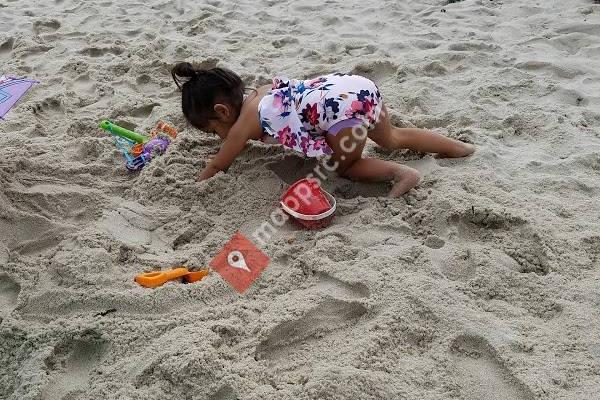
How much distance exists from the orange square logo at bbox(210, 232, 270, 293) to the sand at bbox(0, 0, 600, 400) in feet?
0.13

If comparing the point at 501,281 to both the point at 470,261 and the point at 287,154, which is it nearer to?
the point at 470,261

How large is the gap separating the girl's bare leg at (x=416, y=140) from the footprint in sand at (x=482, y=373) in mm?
1099

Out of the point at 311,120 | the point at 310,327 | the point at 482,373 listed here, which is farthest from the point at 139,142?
the point at 482,373

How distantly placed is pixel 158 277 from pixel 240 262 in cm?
30

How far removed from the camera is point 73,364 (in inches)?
→ 67.0

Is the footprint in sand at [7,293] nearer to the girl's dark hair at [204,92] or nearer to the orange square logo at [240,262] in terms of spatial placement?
the orange square logo at [240,262]

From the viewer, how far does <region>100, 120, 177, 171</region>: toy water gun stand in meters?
2.65

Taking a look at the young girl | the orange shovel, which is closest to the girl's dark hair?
the young girl

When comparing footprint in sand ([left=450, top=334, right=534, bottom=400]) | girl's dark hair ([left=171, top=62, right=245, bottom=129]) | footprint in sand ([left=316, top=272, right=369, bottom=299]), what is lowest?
footprint in sand ([left=316, top=272, right=369, bottom=299])

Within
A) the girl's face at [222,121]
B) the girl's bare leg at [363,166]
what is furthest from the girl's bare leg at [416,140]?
the girl's face at [222,121]

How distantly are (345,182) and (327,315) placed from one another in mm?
857

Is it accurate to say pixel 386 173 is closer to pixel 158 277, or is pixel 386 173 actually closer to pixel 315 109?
pixel 315 109

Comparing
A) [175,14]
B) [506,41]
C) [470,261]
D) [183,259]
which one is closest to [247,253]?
[183,259]

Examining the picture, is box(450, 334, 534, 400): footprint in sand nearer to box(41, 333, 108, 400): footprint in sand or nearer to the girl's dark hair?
box(41, 333, 108, 400): footprint in sand
